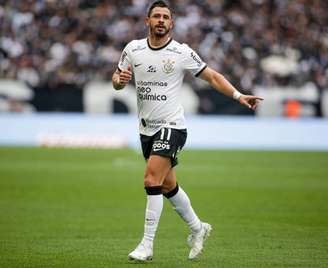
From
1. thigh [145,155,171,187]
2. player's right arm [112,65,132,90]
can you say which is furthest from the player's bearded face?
thigh [145,155,171,187]

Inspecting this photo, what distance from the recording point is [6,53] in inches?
1140

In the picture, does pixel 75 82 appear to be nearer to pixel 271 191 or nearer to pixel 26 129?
pixel 26 129

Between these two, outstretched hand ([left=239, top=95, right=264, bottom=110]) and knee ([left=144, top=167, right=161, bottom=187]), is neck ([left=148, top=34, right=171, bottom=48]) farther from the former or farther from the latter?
knee ([left=144, top=167, right=161, bottom=187])

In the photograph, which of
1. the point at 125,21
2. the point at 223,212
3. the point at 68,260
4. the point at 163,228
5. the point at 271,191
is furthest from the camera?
the point at 125,21

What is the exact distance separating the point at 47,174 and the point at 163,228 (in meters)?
8.03

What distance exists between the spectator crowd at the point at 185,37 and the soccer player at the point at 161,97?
19.0m

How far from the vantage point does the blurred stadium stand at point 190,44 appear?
27.4 metres

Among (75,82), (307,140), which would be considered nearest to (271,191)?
(307,140)

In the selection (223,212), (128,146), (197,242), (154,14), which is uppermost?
(154,14)

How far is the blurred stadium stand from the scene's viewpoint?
89.8 feet

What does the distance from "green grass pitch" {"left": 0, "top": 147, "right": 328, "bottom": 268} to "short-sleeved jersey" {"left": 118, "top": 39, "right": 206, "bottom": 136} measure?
136 centimetres

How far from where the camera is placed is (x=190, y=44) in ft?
97.2

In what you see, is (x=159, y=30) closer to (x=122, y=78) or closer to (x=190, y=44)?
(x=122, y=78)

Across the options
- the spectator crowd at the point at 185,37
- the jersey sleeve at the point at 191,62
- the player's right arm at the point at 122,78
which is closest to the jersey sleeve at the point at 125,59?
the player's right arm at the point at 122,78
